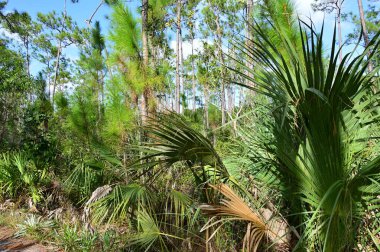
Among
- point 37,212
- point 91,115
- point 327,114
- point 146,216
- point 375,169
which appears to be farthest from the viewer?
point 91,115

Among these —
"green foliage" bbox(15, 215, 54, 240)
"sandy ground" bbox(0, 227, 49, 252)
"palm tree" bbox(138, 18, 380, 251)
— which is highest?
"palm tree" bbox(138, 18, 380, 251)

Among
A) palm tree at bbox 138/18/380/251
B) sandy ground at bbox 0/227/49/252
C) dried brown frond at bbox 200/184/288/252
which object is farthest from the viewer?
sandy ground at bbox 0/227/49/252

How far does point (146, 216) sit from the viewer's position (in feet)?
12.6

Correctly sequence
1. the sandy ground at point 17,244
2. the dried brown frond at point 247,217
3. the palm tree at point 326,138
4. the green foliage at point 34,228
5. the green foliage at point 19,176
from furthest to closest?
the green foliage at point 19,176
the green foliage at point 34,228
the sandy ground at point 17,244
the dried brown frond at point 247,217
the palm tree at point 326,138

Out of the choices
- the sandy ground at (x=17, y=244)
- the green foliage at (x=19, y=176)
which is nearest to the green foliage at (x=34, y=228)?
the sandy ground at (x=17, y=244)

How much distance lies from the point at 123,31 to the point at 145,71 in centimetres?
101

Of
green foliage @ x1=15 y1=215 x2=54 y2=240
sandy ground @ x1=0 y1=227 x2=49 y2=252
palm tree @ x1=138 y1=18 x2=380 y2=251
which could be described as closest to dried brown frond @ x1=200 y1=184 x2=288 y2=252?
palm tree @ x1=138 y1=18 x2=380 y2=251

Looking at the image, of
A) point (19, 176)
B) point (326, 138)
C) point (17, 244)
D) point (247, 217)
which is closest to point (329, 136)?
point (326, 138)

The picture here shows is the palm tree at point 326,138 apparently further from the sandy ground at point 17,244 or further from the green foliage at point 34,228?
the green foliage at point 34,228

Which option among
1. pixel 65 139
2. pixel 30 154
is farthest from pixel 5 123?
pixel 30 154

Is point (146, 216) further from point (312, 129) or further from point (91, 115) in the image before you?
point (91, 115)

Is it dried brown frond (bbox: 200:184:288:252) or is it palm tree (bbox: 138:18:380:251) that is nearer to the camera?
palm tree (bbox: 138:18:380:251)

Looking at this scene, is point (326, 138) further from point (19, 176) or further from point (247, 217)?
point (19, 176)

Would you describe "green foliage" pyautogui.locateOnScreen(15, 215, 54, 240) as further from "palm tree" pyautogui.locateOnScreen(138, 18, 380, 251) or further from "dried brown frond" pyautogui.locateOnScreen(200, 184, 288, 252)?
"palm tree" pyautogui.locateOnScreen(138, 18, 380, 251)
